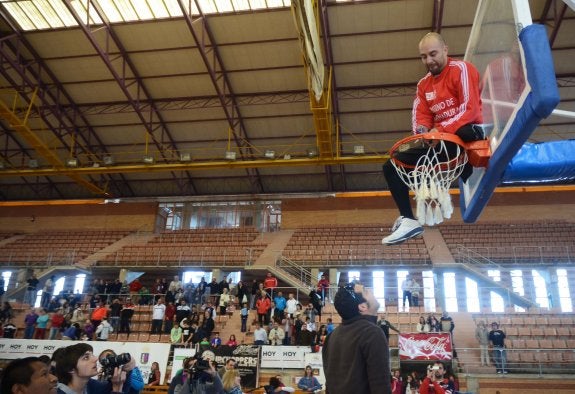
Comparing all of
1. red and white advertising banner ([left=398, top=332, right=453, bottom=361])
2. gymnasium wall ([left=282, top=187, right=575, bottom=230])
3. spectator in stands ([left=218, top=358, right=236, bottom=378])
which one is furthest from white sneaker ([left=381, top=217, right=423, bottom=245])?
gymnasium wall ([left=282, top=187, right=575, bottom=230])

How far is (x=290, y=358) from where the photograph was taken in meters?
13.8

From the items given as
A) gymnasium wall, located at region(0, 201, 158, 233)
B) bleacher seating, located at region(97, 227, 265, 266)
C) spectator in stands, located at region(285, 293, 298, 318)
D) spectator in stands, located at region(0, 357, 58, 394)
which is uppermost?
gymnasium wall, located at region(0, 201, 158, 233)

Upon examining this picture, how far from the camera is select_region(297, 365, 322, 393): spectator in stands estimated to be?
11.6 meters

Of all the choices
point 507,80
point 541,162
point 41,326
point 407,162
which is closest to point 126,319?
point 41,326

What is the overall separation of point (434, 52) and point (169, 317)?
50.1ft

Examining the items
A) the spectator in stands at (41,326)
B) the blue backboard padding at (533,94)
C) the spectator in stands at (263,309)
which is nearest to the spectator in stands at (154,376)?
the spectator in stands at (263,309)

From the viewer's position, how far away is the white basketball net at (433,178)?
385cm

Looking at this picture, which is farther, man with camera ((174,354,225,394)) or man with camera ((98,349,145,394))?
man with camera ((174,354,225,394))

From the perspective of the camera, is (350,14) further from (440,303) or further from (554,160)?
(554,160)

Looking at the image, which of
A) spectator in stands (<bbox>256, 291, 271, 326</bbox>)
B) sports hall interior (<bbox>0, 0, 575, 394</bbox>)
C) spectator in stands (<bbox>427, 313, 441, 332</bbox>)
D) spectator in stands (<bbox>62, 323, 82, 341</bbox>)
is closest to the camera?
spectator in stands (<bbox>427, 313, 441, 332</bbox>)

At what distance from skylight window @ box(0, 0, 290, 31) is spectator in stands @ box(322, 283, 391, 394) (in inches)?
649

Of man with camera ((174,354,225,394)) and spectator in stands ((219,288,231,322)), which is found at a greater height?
spectator in stands ((219,288,231,322))

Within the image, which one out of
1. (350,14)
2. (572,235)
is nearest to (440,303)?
(572,235)

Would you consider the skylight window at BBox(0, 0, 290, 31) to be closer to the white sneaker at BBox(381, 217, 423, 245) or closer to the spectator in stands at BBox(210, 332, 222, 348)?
the spectator in stands at BBox(210, 332, 222, 348)
